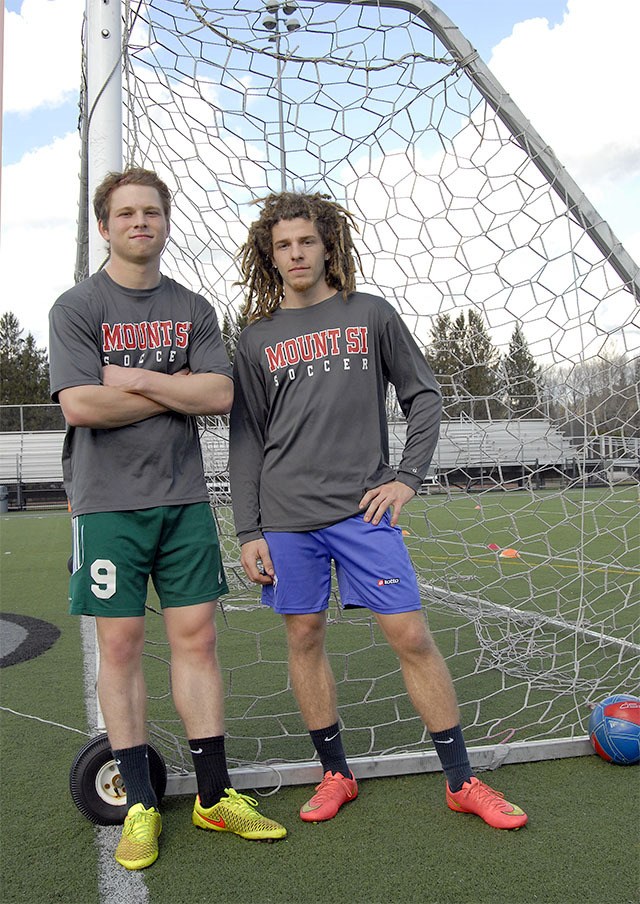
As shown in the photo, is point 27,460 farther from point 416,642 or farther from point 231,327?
point 416,642

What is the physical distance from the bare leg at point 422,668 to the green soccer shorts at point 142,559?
21.3 inches

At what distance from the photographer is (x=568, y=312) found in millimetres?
3320

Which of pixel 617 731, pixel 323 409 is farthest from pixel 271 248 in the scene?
pixel 617 731

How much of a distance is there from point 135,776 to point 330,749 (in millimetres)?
611

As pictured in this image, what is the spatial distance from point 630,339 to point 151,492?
1.95 m

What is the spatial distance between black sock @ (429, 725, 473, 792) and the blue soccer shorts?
394 mm

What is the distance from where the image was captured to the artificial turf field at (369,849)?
2086mm

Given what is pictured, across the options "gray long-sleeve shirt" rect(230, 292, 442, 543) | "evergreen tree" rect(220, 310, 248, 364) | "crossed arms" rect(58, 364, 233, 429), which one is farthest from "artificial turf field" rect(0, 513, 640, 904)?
"evergreen tree" rect(220, 310, 248, 364)

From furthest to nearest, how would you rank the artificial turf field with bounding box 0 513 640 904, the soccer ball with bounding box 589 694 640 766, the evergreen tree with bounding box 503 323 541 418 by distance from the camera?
the evergreen tree with bounding box 503 323 541 418 < the soccer ball with bounding box 589 694 640 766 < the artificial turf field with bounding box 0 513 640 904

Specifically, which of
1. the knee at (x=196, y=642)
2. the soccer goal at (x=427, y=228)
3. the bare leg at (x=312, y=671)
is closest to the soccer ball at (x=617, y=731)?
the soccer goal at (x=427, y=228)

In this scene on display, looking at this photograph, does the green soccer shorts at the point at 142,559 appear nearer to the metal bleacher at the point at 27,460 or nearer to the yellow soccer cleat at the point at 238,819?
the yellow soccer cleat at the point at 238,819

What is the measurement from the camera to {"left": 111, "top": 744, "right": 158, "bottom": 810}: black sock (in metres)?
2.40

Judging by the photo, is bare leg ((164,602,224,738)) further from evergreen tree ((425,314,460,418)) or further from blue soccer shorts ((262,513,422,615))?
evergreen tree ((425,314,460,418))

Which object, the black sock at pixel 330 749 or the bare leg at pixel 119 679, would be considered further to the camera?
the black sock at pixel 330 749
